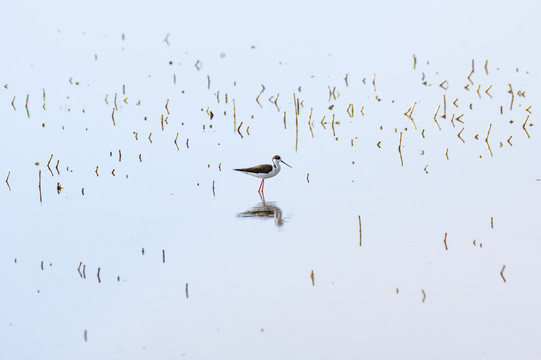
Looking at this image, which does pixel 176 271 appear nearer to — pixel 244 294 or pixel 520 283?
pixel 244 294

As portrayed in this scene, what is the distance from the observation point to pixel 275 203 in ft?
67.8

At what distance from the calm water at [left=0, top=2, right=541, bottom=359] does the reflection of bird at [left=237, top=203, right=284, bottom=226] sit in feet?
0.25

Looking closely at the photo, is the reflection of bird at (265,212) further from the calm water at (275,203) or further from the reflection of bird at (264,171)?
the reflection of bird at (264,171)

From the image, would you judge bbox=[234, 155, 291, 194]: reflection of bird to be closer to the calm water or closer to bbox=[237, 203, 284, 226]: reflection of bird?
the calm water

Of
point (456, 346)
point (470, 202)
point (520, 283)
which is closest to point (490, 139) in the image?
point (470, 202)

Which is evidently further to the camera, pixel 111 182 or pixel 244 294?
pixel 111 182

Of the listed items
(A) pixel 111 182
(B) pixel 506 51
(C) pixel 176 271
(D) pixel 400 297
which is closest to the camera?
(D) pixel 400 297

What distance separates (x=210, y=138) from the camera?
2731 cm

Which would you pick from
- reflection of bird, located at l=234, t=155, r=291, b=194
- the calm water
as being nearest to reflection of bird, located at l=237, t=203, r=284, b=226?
the calm water

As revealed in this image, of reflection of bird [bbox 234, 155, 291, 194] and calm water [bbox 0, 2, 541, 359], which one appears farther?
reflection of bird [bbox 234, 155, 291, 194]

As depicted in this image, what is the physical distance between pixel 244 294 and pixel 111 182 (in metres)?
8.54

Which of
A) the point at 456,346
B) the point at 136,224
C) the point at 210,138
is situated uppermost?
the point at 210,138

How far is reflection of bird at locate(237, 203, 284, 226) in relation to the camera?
19.6 meters

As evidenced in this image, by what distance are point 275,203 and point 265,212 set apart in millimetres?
697
